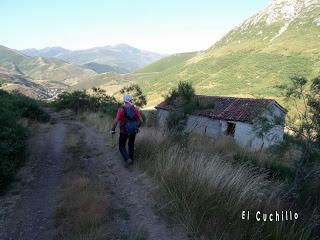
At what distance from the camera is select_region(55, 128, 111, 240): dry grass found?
495 centimetres

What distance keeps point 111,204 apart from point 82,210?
0.59m

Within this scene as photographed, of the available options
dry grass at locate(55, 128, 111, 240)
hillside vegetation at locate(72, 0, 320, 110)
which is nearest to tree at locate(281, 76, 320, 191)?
dry grass at locate(55, 128, 111, 240)

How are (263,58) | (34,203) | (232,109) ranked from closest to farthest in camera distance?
(34,203) → (232,109) → (263,58)

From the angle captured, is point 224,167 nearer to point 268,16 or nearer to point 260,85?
point 260,85

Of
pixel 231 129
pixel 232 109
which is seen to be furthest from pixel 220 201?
pixel 232 109

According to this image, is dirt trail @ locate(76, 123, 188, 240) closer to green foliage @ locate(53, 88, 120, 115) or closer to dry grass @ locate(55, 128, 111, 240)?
dry grass @ locate(55, 128, 111, 240)

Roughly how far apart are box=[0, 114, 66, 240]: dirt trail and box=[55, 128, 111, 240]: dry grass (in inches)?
9.2

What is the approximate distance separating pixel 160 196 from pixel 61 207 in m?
1.83

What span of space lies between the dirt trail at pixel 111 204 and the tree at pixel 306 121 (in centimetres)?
319

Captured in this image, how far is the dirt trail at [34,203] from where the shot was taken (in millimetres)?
5438

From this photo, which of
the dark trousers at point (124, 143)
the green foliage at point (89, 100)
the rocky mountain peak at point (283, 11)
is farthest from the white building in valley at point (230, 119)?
the rocky mountain peak at point (283, 11)

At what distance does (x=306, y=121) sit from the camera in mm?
7242

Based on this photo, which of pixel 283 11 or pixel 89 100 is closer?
pixel 89 100

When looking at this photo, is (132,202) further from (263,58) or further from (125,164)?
(263,58)
